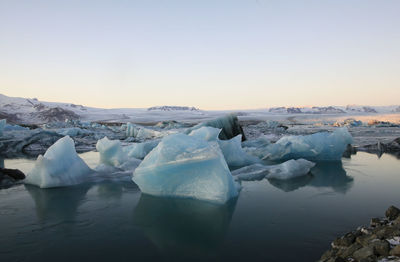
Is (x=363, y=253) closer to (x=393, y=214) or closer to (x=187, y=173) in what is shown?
(x=393, y=214)

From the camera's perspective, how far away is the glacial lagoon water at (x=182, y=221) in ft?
6.75

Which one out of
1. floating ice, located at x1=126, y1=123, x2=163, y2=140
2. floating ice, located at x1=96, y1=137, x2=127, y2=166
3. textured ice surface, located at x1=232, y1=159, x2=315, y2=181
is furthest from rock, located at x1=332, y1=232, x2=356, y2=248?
floating ice, located at x1=126, y1=123, x2=163, y2=140

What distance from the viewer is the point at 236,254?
2.01 metres

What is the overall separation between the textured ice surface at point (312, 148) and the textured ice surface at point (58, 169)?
15.5 ft

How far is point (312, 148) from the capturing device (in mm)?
7039

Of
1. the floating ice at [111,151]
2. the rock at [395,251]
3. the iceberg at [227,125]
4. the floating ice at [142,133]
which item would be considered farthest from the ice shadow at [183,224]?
the floating ice at [142,133]

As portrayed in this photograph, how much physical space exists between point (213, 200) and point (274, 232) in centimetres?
105

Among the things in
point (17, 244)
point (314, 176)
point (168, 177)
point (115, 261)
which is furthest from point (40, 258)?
point (314, 176)

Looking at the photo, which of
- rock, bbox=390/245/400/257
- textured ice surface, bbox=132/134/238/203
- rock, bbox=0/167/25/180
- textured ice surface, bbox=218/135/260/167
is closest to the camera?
rock, bbox=390/245/400/257

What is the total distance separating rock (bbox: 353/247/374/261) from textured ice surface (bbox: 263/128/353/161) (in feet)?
18.1

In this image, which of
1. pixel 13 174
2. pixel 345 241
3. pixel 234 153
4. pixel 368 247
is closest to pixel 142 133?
pixel 234 153

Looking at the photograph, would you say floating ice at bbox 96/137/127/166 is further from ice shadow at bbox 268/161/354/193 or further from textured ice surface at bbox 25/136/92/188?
ice shadow at bbox 268/161/354/193

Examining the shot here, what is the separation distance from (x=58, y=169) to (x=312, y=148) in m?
6.05

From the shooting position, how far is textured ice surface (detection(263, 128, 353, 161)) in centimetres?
695
